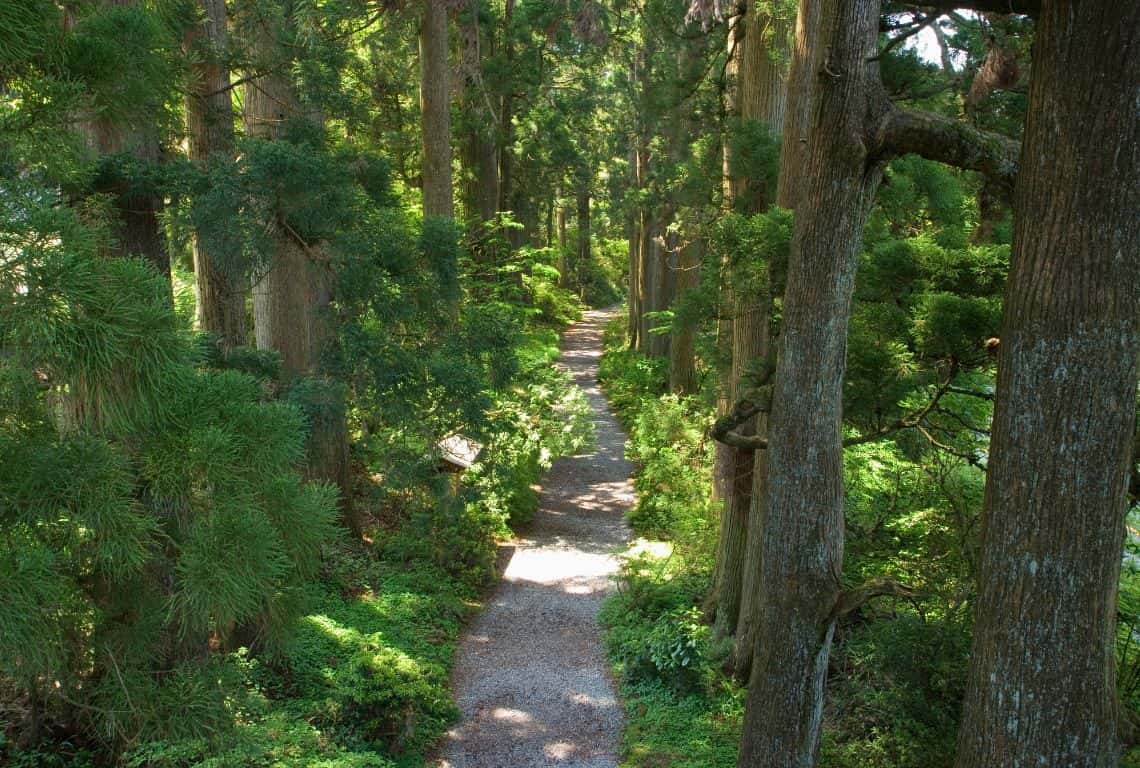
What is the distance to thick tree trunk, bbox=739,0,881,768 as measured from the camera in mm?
5043

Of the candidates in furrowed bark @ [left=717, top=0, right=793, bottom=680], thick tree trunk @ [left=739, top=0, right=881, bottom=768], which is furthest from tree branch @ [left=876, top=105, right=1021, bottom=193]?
furrowed bark @ [left=717, top=0, right=793, bottom=680]

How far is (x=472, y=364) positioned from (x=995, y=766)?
615cm

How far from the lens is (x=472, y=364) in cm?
888

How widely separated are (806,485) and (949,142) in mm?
2204

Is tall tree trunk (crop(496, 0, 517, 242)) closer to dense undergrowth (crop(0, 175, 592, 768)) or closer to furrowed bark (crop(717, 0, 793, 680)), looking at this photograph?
furrowed bark (crop(717, 0, 793, 680))

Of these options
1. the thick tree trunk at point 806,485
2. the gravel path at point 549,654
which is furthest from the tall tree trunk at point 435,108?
A: the thick tree trunk at point 806,485

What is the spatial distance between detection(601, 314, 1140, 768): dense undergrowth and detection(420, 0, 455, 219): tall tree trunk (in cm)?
560

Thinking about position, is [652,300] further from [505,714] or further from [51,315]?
[51,315]

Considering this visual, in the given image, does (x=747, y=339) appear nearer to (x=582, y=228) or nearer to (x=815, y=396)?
(x=815, y=396)

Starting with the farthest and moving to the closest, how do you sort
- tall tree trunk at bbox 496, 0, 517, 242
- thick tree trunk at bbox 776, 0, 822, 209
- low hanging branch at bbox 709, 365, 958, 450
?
tall tree trunk at bbox 496, 0, 517, 242
thick tree trunk at bbox 776, 0, 822, 209
low hanging branch at bbox 709, 365, 958, 450

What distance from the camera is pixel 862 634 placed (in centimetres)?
684

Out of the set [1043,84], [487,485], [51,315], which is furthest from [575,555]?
[51,315]

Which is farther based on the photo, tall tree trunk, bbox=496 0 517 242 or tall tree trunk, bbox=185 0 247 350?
tall tree trunk, bbox=496 0 517 242

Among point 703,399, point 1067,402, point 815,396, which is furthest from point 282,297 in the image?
point 1067,402
